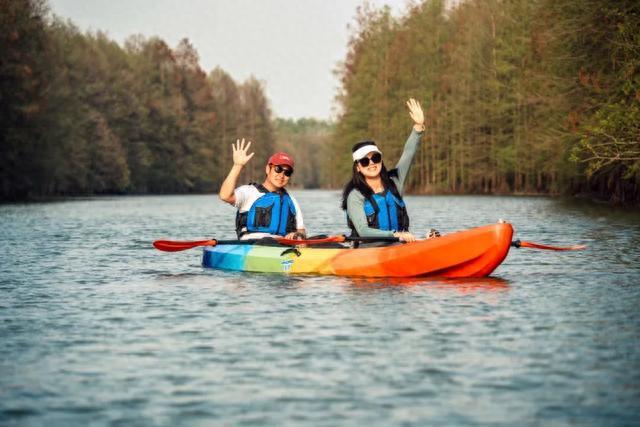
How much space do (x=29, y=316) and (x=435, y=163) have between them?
68.6 metres

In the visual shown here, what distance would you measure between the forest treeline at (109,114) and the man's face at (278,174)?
147 feet

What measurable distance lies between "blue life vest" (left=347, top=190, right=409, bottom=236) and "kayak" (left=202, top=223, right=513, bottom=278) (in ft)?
1.00

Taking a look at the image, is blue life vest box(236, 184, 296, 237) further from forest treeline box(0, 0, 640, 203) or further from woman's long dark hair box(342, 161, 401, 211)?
forest treeline box(0, 0, 640, 203)

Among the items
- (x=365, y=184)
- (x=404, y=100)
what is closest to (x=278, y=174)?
(x=365, y=184)

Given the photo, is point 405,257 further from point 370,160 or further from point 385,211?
point 370,160

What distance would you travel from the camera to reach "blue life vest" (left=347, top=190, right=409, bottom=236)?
44.7 feet

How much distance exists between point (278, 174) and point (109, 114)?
3361 inches

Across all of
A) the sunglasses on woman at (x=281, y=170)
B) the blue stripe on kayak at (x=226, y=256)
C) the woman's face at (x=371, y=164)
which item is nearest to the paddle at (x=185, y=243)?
the blue stripe on kayak at (x=226, y=256)

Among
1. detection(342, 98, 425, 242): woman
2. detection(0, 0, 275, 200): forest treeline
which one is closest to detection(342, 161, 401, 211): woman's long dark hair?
detection(342, 98, 425, 242): woman

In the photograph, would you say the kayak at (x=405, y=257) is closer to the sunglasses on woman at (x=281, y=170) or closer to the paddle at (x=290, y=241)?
the paddle at (x=290, y=241)

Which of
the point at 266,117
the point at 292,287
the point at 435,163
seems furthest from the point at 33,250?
the point at 266,117

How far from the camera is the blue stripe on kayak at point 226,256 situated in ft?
49.7

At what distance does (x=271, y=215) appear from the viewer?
588 inches

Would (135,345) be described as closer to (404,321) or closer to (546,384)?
(404,321)
